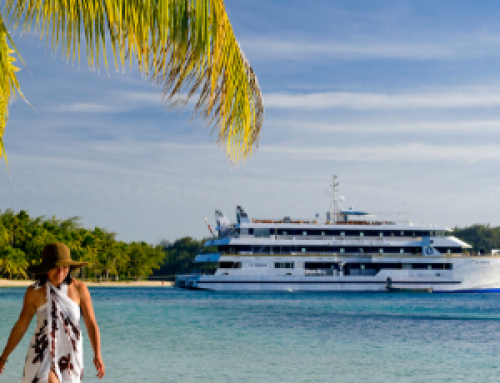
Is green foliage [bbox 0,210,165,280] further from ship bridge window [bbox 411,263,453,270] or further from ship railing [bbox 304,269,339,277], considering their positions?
ship bridge window [bbox 411,263,453,270]

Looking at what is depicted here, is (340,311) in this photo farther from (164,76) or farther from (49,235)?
(49,235)

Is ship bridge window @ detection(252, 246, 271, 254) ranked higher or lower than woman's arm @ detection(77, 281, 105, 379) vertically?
higher

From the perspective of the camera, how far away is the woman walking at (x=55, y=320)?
4.01m

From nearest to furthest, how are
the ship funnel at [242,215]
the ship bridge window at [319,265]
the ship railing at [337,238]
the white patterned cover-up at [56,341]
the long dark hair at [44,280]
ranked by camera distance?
the white patterned cover-up at [56,341], the long dark hair at [44,280], the ship funnel at [242,215], the ship railing at [337,238], the ship bridge window at [319,265]

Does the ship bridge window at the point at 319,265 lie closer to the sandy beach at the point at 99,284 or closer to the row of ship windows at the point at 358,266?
the row of ship windows at the point at 358,266

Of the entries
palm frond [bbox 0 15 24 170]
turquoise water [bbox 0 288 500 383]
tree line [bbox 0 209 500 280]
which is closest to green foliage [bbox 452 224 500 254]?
tree line [bbox 0 209 500 280]

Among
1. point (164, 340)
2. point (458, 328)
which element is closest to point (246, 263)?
point (458, 328)

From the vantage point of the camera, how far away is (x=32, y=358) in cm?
403

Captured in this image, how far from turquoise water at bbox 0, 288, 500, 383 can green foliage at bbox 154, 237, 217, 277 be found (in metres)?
70.5

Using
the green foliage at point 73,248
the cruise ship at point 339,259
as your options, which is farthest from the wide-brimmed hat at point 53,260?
the green foliage at point 73,248

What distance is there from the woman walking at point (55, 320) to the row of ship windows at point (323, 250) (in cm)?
4568

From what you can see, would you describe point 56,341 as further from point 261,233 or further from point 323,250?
point 323,250

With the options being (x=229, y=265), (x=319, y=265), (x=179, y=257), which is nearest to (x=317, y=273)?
(x=319, y=265)

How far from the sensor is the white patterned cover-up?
4.01m
